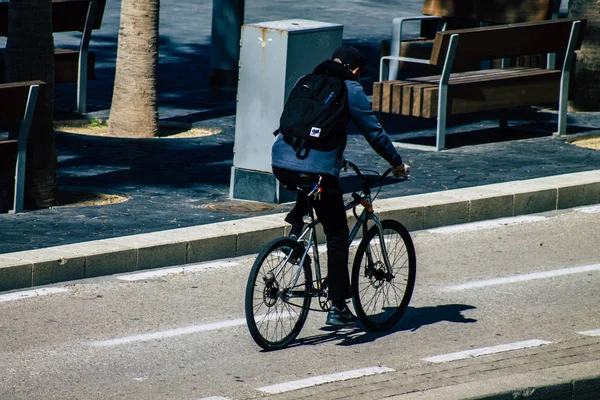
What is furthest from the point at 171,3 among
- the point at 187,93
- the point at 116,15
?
the point at 187,93

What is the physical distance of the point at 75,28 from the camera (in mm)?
14766

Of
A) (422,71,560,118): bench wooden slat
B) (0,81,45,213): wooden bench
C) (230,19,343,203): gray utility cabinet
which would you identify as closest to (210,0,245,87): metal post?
(422,71,560,118): bench wooden slat

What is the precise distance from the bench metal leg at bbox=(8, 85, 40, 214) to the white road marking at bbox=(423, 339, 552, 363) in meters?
4.08

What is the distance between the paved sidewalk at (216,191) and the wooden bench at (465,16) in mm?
832

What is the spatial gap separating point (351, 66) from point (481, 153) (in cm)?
565

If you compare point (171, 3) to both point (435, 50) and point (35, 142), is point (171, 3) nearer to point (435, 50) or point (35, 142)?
point (435, 50)

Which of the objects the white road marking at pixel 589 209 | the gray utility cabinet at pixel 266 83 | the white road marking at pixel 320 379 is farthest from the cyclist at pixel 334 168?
the white road marking at pixel 589 209

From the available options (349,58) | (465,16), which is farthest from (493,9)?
(349,58)

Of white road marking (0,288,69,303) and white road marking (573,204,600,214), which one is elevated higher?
white road marking (573,204,600,214)

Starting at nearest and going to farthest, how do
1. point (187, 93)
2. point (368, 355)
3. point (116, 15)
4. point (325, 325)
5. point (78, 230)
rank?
1. point (368, 355)
2. point (325, 325)
3. point (78, 230)
4. point (187, 93)
5. point (116, 15)

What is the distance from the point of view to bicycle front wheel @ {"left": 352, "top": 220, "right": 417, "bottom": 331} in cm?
733

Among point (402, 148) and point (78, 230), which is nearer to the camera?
point (78, 230)

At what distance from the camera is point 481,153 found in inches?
492

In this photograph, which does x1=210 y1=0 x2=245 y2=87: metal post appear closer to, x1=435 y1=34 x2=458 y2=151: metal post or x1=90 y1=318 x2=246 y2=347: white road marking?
x1=435 y1=34 x2=458 y2=151: metal post
